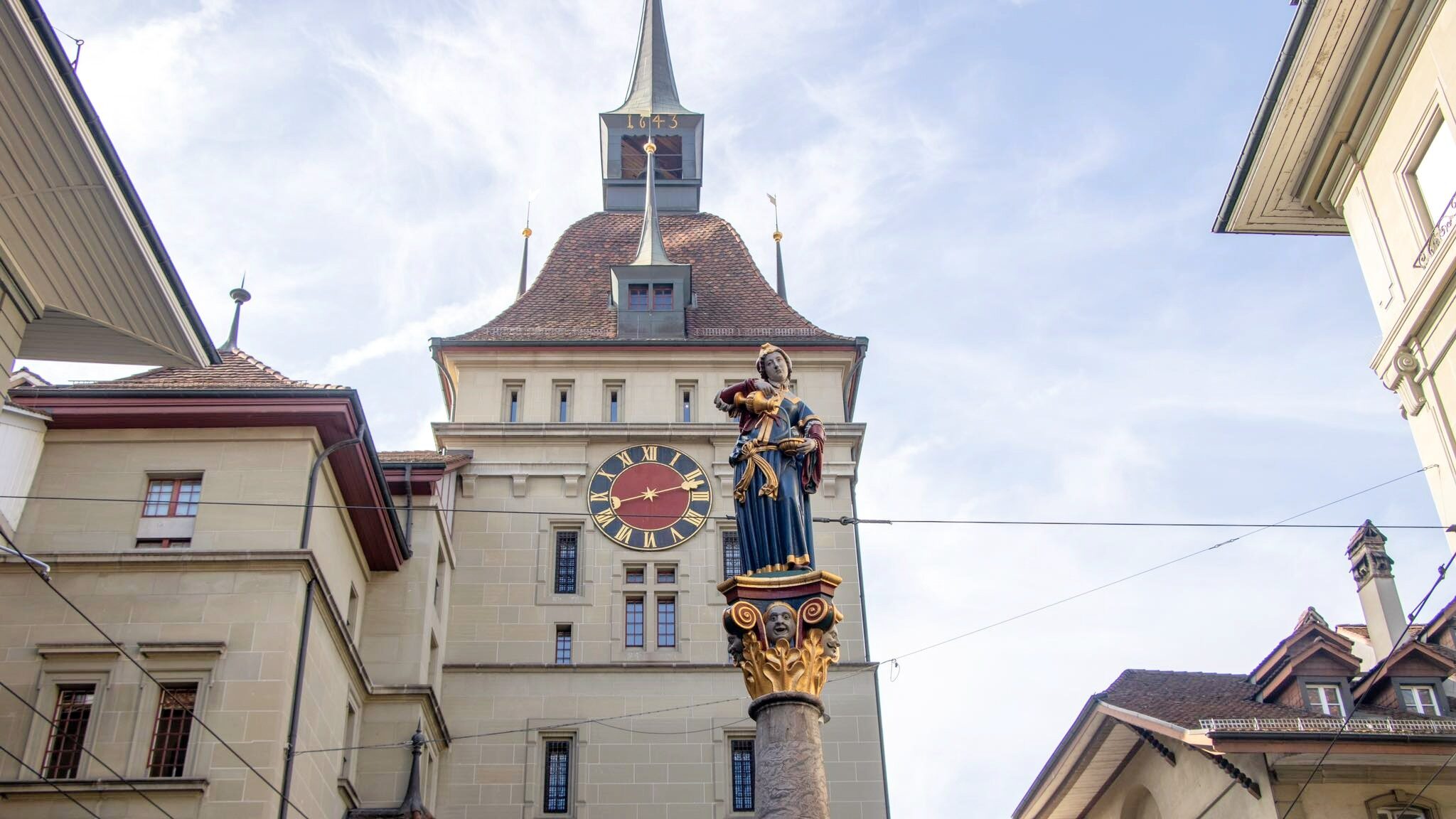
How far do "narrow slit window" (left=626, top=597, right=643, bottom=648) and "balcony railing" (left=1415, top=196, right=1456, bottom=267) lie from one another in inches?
661

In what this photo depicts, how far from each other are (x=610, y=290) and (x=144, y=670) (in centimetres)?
2005

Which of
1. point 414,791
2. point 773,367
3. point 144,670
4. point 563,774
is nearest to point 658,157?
point 563,774

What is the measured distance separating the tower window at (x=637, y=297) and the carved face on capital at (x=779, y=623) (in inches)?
990

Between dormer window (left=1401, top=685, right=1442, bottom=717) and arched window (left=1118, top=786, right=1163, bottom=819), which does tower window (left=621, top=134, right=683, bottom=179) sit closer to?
arched window (left=1118, top=786, right=1163, bottom=819)

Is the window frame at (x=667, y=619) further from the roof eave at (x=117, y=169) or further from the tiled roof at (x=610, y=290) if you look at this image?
the roof eave at (x=117, y=169)

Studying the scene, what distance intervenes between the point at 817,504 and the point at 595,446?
15.8 ft

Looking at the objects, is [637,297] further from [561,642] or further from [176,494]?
[176,494]

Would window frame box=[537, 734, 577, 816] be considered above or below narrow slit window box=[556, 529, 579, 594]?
below

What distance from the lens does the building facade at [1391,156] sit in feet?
63.3

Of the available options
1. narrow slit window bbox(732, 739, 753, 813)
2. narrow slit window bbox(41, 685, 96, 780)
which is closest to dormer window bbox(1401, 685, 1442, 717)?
narrow slit window bbox(732, 739, 753, 813)

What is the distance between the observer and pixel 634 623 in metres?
32.0

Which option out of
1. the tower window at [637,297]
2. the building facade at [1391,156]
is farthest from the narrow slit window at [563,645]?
the building facade at [1391,156]

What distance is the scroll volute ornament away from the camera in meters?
12.4

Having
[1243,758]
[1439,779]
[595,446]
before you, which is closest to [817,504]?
[595,446]
